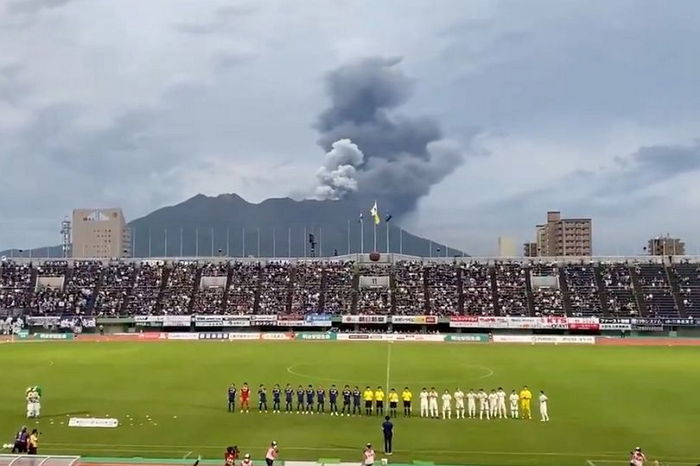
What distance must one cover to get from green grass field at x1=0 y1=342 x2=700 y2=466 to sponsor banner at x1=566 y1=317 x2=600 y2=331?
22.0m

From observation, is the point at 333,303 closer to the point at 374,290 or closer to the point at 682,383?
the point at 374,290

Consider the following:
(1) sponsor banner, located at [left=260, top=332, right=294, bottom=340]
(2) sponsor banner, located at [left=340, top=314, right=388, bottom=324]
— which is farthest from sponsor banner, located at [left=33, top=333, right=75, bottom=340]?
(2) sponsor banner, located at [left=340, top=314, right=388, bottom=324]

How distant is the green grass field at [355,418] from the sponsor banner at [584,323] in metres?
22.0

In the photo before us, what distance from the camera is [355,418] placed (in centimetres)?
3328

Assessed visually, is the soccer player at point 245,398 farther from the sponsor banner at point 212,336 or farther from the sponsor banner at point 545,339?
the sponsor banner at point 545,339

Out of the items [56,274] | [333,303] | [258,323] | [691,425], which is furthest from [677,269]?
[56,274]

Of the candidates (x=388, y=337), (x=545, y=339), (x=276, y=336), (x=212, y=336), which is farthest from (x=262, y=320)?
(x=545, y=339)

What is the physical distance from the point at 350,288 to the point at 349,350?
130 ft

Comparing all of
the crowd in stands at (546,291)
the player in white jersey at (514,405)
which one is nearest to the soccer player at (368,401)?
the player in white jersey at (514,405)

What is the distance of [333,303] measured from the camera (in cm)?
10438

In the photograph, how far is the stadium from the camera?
28.5 meters

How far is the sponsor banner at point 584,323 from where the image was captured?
9394 centimetres

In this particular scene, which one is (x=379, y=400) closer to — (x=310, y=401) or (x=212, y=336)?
(x=310, y=401)

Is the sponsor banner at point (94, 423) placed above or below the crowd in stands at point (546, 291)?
below
